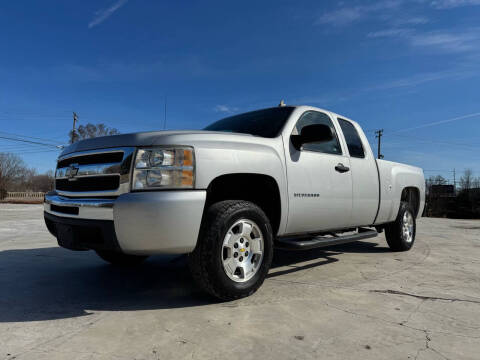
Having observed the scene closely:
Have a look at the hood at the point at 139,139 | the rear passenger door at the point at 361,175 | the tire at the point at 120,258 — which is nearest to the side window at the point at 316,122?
the rear passenger door at the point at 361,175

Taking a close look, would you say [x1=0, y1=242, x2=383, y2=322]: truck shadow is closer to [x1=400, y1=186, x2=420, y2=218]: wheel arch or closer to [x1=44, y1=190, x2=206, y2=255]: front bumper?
[x1=44, y1=190, x2=206, y2=255]: front bumper

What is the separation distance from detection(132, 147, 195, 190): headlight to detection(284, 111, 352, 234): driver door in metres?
1.16

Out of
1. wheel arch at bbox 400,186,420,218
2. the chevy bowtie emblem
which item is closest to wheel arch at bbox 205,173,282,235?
the chevy bowtie emblem

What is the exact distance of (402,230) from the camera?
545cm

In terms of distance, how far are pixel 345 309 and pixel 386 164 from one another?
9.82 ft

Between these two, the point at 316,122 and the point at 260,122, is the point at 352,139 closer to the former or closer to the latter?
the point at 316,122

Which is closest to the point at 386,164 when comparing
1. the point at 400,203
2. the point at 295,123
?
the point at 400,203

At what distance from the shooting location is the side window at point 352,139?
4.49 m

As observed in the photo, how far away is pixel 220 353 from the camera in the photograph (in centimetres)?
191

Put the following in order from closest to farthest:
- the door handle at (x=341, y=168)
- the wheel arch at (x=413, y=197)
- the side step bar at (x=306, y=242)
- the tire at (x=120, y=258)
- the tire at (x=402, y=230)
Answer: the side step bar at (x=306, y=242), the door handle at (x=341, y=168), the tire at (x=120, y=258), the tire at (x=402, y=230), the wheel arch at (x=413, y=197)

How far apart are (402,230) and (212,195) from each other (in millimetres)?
3771

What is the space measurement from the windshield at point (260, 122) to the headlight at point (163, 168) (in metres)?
Answer: 1.22

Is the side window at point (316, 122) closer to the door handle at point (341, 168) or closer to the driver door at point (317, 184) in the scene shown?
the driver door at point (317, 184)

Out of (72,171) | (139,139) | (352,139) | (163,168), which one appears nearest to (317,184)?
(352,139)
